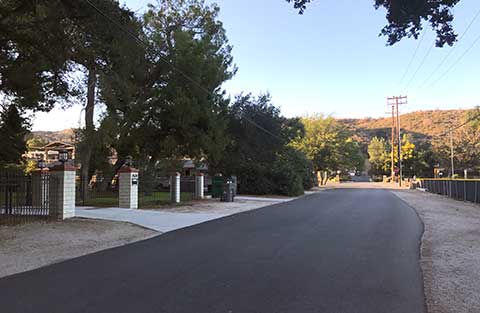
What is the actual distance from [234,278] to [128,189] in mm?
14446

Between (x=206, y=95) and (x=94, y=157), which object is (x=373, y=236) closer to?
(x=206, y=95)

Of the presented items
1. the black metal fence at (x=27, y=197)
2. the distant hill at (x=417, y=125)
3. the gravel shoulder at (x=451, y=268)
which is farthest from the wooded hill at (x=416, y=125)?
the gravel shoulder at (x=451, y=268)

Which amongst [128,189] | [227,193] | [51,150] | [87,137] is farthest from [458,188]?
[51,150]

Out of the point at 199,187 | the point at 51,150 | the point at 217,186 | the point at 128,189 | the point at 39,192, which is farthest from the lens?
the point at 51,150

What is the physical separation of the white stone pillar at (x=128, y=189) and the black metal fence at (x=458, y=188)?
20.7m

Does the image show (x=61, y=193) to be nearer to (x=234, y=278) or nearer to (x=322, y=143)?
(x=234, y=278)

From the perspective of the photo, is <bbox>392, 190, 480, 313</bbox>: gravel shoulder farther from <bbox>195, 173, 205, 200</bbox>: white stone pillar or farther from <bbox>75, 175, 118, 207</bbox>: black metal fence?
<bbox>195, 173, 205, 200</bbox>: white stone pillar

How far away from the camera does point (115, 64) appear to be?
51.4 feet

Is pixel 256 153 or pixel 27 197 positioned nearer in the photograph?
pixel 27 197

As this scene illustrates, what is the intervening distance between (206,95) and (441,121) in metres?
134

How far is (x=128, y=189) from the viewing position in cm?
2066

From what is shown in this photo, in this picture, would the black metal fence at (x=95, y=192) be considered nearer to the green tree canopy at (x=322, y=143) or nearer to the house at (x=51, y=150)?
the house at (x=51, y=150)

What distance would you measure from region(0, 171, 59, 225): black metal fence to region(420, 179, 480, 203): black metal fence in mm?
24376

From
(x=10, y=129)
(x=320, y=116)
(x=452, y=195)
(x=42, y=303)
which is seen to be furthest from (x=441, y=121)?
(x=42, y=303)
